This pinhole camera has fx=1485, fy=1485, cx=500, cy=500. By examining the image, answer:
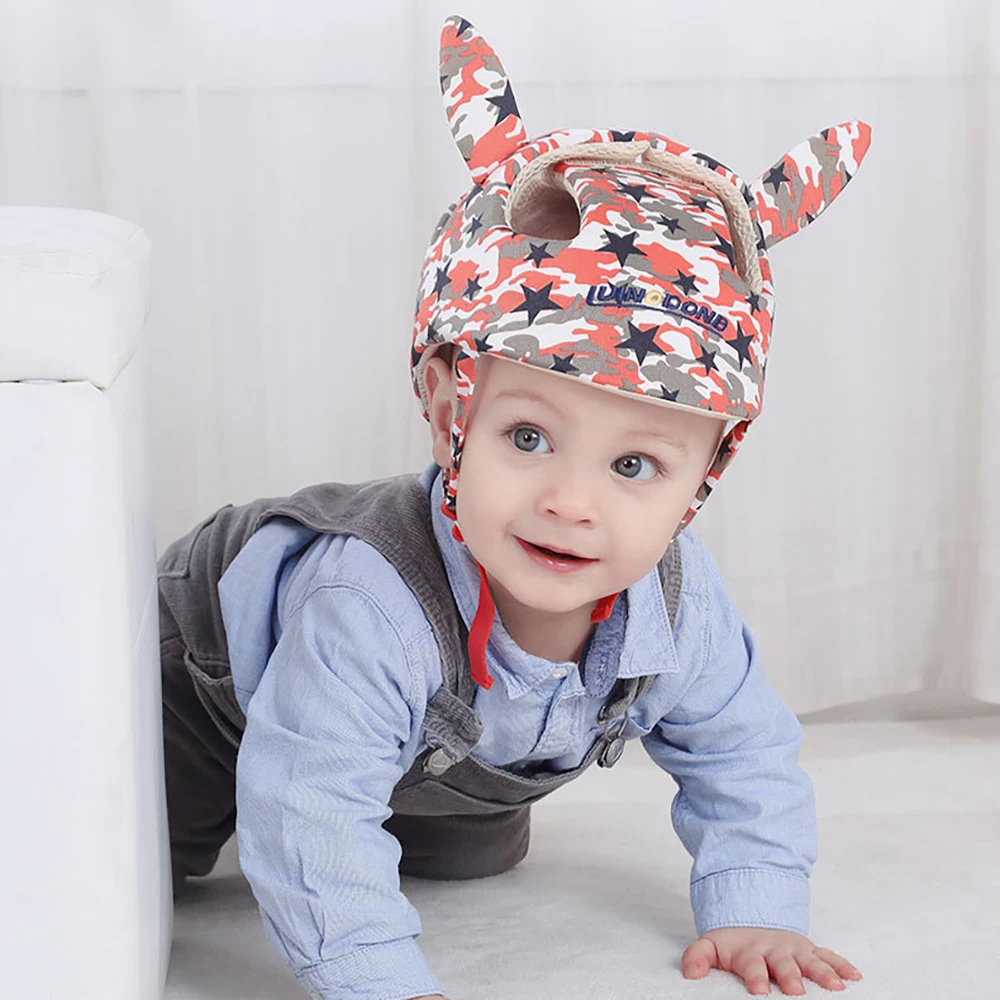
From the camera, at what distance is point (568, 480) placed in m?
0.91

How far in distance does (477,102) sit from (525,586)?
33cm

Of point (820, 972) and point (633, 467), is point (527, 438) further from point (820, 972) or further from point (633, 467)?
point (820, 972)

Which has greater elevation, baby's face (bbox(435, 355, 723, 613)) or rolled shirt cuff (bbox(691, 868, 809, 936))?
baby's face (bbox(435, 355, 723, 613))

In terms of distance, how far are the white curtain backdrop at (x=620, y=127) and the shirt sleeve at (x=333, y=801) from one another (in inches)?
21.7

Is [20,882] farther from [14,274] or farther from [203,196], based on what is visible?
[203,196]

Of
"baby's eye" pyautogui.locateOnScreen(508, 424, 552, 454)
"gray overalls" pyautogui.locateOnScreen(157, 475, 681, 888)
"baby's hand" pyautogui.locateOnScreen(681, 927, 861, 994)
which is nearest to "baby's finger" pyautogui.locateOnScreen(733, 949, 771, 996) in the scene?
"baby's hand" pyautogui.locateOnScreen(681, 927, 861, 994)

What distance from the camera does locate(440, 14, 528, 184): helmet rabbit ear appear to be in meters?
0.99

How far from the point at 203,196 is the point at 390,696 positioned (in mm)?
674

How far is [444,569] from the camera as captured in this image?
1.04 meters

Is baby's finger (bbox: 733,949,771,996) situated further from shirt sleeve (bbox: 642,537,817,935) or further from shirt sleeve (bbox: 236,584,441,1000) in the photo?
shirt sleeve (bbox: 236,584,441,1000)

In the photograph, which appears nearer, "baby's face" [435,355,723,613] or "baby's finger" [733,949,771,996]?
"baby's face" [435,355,723,613]

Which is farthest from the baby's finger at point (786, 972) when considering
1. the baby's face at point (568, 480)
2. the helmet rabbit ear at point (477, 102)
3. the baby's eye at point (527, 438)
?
the helmet rabbit ear at point (477, 102)

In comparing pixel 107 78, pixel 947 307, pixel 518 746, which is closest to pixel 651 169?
pixel 518 746

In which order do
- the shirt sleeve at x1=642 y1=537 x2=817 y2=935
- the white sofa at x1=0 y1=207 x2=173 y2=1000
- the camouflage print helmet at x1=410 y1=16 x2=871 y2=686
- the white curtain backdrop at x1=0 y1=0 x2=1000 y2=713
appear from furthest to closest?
1. the white curtain backdrop at x1=0 y1=0 x2=1000 y2=713
2. the shirt sleeve at x1=642 y1=537 x2=817 y2=935
3. the camouflage print helmet at x1=410 y1=16 x2=871 y2=686
4. the white sofa at x1=0 y1=207 x2=173 y2=1000
